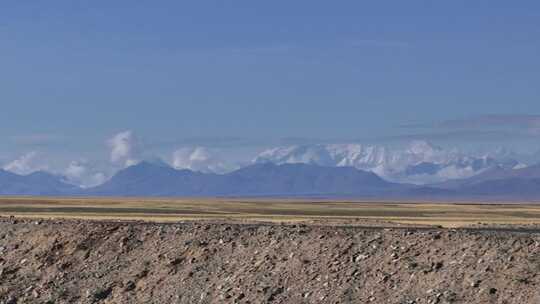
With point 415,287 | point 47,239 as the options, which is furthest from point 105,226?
point 415,287

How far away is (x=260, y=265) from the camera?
116 feet

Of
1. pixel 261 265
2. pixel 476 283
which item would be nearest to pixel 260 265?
pixel 261 265

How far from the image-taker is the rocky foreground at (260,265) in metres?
31.1

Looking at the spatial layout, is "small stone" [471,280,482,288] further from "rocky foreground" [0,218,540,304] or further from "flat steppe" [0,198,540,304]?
"flat steppe" [0,198,540,304]

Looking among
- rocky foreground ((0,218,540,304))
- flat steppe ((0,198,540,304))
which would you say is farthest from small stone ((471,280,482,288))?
flat steppe ((0,198,540,304))

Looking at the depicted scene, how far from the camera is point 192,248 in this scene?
3784cm

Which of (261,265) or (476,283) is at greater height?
(261,265)

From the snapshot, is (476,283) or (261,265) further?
(261,265)

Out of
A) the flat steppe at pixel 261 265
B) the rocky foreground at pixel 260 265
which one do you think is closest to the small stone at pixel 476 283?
the rocky foreground at pixel 260 265

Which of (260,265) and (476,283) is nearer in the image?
(476,283)

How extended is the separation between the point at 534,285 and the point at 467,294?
190cm

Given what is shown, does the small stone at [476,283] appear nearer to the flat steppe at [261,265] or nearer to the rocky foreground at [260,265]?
the rocky foreground at [260,265]

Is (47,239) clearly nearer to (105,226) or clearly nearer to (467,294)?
(105,226)

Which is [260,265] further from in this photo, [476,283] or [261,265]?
[476,283]
